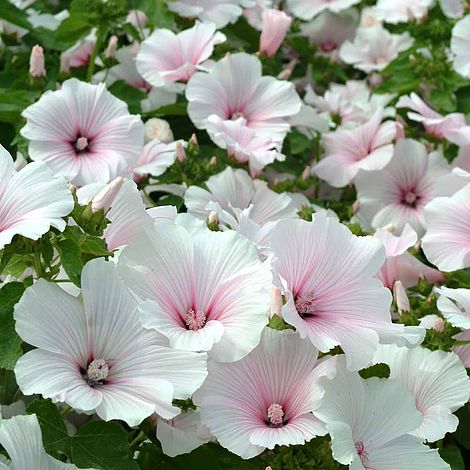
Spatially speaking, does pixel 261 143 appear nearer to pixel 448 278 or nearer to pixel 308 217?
pixel 308 217

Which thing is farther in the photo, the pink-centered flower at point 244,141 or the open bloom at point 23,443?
the pink-centered flower at point 244,141

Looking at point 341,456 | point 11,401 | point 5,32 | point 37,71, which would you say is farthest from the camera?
point 5,32

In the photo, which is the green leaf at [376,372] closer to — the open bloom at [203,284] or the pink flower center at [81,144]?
the open bloom at [203,284]

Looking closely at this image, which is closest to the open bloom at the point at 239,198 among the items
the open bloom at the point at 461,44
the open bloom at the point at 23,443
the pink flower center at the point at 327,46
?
the open bloom at the point at 461,44

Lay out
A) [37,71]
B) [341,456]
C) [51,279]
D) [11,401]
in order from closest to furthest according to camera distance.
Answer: [341,456] < [51,279] < [11,401] < [37,71]

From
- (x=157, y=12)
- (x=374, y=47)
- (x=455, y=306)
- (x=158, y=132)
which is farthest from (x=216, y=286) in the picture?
(x=374, y=47)

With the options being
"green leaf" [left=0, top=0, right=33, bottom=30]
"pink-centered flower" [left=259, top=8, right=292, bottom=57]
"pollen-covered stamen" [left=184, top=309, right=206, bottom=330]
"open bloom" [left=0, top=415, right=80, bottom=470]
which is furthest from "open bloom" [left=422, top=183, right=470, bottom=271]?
"green leaf" [left=0, top=0, right=33, bottom=30]

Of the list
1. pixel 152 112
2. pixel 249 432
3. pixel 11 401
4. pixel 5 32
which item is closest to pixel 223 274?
pixel 249 432

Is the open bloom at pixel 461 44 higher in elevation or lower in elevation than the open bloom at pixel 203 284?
lower
